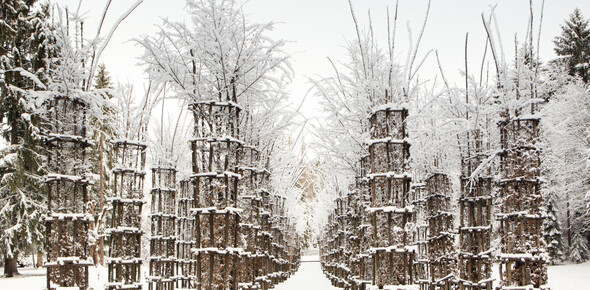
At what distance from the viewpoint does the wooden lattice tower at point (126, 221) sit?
11156mm

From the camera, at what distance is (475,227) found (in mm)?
11023

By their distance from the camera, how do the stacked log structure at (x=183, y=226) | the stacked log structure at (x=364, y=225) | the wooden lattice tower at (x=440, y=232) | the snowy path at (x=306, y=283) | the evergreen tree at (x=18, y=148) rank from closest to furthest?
the stacked log structure at (x=364, y=225)
the wooden lattice tower at (x=440, y=232)
the stacked log structure at (x=183, y=226)
the evergreen tree at (x=18, y=148)
the snowy path at (x=306, y=283)

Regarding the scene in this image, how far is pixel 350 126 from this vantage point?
11.0 metres

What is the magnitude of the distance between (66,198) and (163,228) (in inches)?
334

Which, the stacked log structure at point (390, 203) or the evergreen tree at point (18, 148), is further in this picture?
the evergreen tree at point (18, 148)

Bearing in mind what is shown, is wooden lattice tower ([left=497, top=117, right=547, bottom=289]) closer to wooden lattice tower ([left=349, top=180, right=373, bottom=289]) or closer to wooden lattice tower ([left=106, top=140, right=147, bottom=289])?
A: wooden lattice tower ([left=349, top=180, right=373, bottom=289])

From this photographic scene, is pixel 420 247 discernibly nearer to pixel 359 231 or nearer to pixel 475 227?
pixel 359 231

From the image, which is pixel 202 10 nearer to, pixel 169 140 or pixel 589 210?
pixel 169 140

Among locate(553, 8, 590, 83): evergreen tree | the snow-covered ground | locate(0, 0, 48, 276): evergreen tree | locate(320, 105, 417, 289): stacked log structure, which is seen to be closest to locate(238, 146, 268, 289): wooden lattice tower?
locate(320, 105, 417, 289): stacked log structure

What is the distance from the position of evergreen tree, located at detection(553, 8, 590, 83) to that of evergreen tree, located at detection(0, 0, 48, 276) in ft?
102

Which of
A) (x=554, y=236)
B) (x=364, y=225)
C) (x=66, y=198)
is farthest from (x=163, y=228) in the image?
(x=554, y=236)

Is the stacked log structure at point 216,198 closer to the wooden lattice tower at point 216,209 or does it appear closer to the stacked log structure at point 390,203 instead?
the wooden lattice tower at point 216,209

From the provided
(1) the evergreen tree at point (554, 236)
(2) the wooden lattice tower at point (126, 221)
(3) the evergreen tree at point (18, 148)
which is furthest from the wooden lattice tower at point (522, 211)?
(1) the evergreen tree at point (554, 236)

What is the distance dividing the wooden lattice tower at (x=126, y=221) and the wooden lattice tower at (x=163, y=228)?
3619mm
